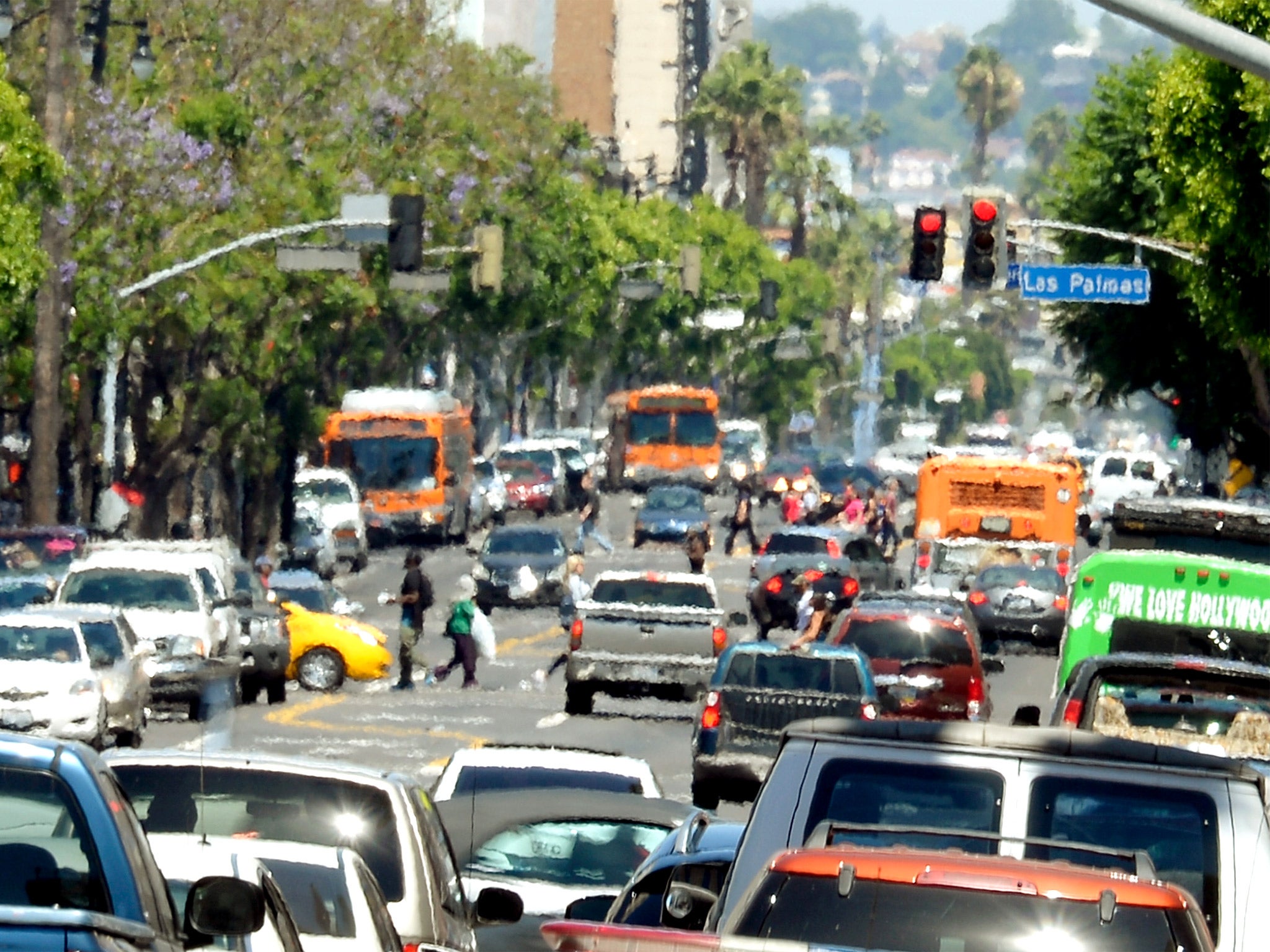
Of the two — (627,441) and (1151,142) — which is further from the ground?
(1151,142)

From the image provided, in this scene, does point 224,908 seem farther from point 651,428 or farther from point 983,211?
point 651,428

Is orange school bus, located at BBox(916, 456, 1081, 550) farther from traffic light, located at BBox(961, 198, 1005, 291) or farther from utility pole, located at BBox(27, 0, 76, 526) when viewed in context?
utility pole, located at BBox(27, 0, 76, 526)

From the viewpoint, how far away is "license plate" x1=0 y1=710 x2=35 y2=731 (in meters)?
26.2

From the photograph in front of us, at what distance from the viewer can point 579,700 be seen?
Result: 34250 millimetres

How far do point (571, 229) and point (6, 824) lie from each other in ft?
241

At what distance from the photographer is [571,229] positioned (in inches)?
3142

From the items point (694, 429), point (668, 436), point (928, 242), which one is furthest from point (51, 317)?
point (694, 429)

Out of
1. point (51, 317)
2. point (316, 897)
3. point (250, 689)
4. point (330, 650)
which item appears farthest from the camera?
point (51, 317)

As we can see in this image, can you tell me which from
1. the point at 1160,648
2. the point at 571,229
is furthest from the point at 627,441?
the point at 1160,648

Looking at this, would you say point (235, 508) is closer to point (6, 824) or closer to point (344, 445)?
point (344, 445)

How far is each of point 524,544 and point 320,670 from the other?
621 inches

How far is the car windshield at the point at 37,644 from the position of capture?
2720 centimetres

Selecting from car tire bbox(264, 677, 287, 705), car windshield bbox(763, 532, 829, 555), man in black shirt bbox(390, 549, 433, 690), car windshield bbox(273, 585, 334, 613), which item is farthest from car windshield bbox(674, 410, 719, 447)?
car tire bbox(264, 677, 287, 705)

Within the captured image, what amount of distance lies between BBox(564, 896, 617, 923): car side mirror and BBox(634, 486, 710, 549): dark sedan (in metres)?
53.9
